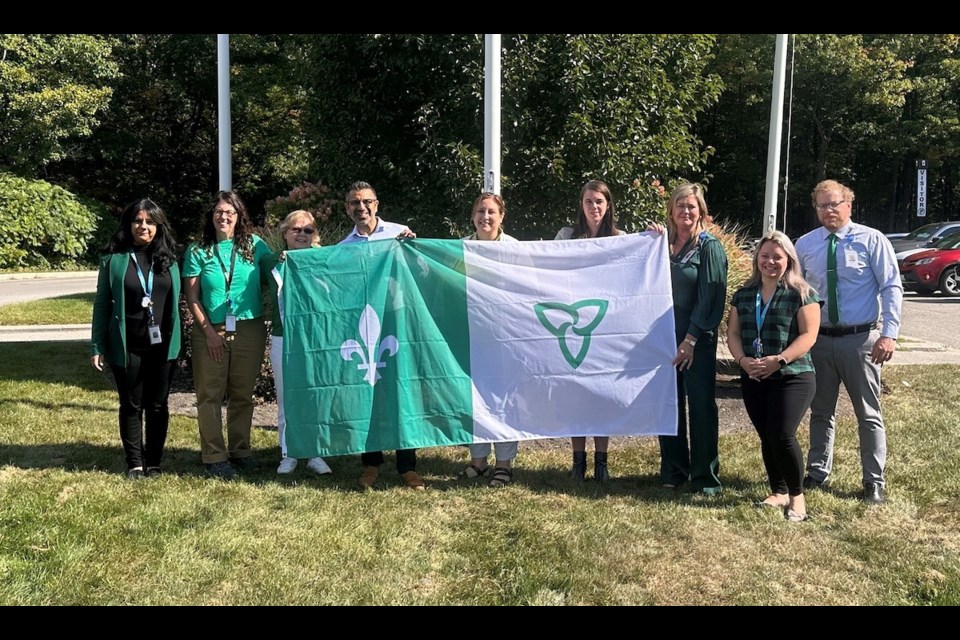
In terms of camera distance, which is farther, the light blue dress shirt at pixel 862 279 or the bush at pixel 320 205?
the bush at pixel 320 205

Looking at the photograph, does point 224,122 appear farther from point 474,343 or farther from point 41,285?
point 41,285

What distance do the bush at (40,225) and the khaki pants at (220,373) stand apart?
70.3 feet

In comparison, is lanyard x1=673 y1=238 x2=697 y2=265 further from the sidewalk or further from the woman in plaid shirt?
the sidewalk

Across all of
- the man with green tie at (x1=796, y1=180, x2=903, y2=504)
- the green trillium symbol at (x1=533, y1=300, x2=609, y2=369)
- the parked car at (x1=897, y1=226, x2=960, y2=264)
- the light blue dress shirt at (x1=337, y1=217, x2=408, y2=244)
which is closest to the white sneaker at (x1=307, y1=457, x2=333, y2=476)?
the light blue dress shirt at (x1=337, y1=217, x2=408, y2=244)

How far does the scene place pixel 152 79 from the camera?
102 ft

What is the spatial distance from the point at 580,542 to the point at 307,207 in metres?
6.59

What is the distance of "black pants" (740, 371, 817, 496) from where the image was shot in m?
4.41

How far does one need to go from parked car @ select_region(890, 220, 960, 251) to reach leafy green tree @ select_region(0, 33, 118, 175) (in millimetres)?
25109

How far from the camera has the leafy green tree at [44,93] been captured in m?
23.8

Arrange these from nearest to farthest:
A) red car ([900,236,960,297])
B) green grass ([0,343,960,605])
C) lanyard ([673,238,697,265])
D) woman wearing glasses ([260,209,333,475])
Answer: green grass ([0,343,960,605])
lanyard ([673,238,697,265])
woman wearing glasses ([260,209,333,475])
red car ([900,236,960,297])

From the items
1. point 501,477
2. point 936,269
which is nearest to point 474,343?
point 501,477

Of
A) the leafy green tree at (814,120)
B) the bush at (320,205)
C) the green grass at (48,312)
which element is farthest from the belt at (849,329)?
the leafy green tree at (814,120)

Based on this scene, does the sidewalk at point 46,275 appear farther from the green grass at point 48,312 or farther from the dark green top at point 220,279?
the dark green top at point 220,279
